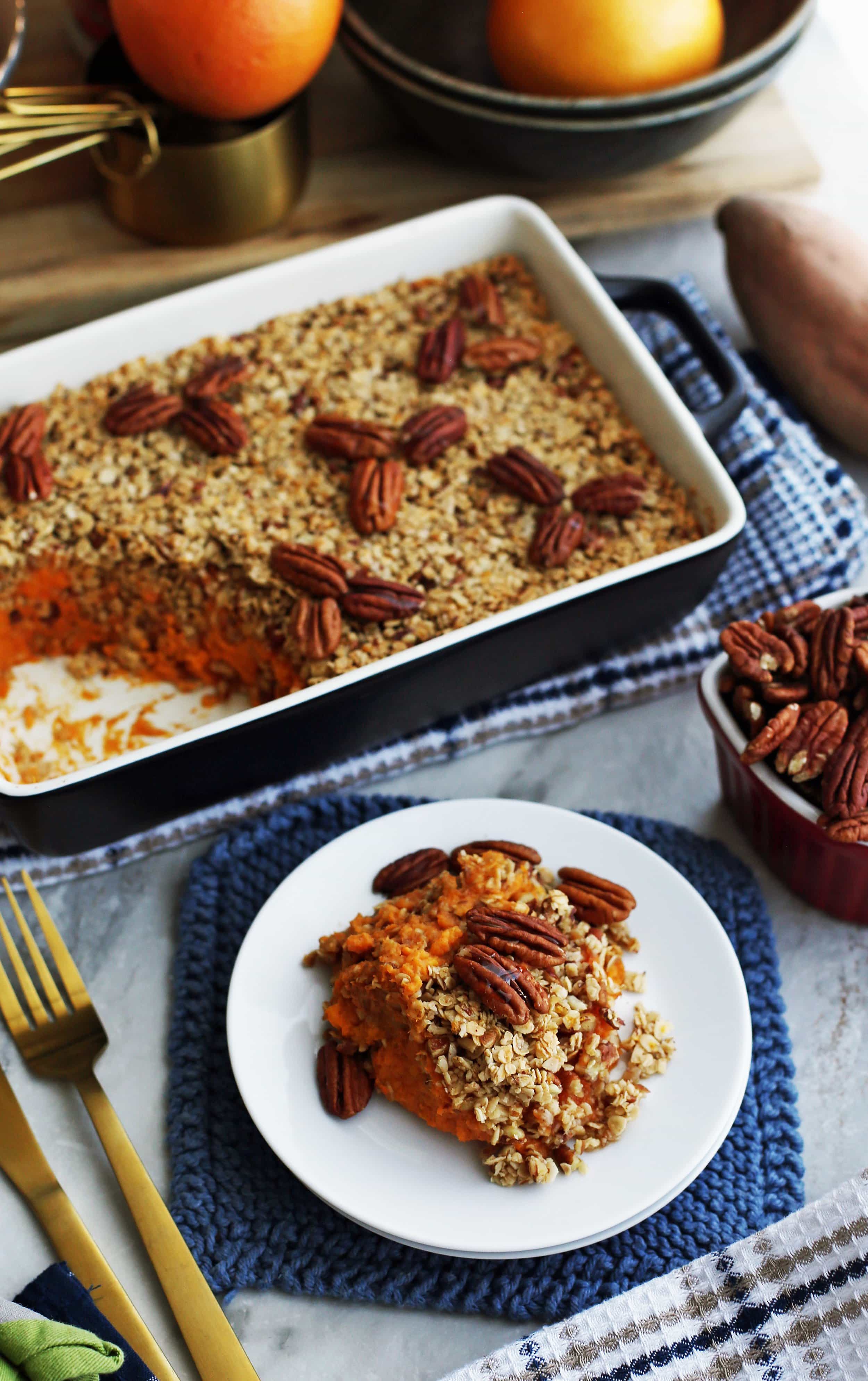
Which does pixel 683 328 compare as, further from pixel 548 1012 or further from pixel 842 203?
pixel 548 1012

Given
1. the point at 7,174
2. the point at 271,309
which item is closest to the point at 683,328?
the point at 271,309

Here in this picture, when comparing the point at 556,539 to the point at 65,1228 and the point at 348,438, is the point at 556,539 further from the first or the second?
the point at 65,1228

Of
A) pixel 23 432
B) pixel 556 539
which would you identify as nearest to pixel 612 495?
pixel 556 539

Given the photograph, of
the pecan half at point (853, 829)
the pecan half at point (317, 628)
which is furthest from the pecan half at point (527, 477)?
the pecan half at point (853, 829)

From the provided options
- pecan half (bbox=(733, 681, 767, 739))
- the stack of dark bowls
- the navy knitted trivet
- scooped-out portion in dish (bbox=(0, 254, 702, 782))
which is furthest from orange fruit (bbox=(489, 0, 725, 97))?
the navy knitted trivet

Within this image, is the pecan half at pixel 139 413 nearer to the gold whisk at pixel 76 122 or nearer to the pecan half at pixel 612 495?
the gold whisk at pixel 76 122

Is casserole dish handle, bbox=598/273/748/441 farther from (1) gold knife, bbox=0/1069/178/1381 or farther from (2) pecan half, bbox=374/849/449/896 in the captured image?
(1) gold knife, bbox=0/1069/178/1381
